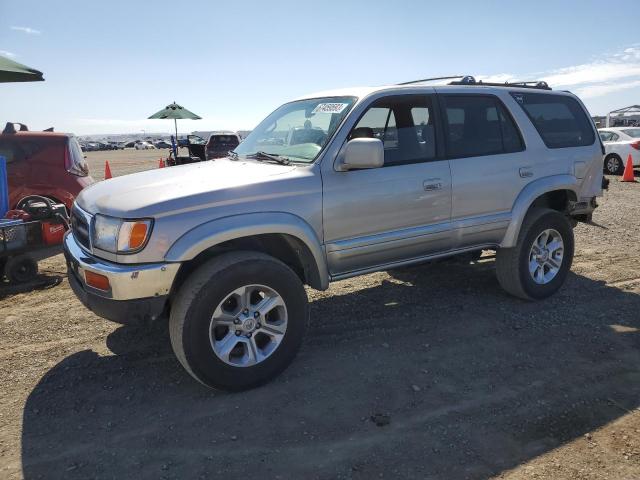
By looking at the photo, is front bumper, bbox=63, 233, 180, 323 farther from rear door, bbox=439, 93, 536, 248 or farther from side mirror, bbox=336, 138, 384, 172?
rear door, bbox=439, 93, 536, 248

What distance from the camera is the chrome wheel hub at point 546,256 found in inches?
188

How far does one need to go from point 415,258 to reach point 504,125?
1555 mm

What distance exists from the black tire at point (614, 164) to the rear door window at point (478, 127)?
12.4 meters

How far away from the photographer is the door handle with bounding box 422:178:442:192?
12.8 ft

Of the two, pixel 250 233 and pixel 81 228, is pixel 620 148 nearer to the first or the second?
pixel 250 233

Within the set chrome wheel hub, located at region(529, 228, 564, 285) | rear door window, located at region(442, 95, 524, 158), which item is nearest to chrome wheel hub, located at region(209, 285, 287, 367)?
rear door window, located at region(442, 95, 524, 158)

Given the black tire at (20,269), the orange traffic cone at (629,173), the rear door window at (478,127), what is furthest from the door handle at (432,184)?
the orange traffic cone at (629,173)

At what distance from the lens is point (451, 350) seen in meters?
3.85

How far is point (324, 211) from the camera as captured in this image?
3.48m

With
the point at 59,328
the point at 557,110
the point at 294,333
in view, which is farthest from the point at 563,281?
the point at 59,328

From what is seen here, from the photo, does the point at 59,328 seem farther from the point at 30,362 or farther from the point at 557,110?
the point at 557,110

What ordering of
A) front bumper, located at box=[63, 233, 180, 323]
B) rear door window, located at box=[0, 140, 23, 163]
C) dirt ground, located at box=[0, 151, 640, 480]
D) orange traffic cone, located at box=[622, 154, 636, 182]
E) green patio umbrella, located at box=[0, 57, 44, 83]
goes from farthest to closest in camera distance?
orange traffic cone, located at box=[622, 154, 636, 182] < rear door window, located at box=[0, 140, 23, 163] < green patio umbrella, located at box=[0, 57, 44, 83] < front bumper, located at box=[63, 233, 180, 323] < dirt ground, located at box=[0, 151, 640, 480]

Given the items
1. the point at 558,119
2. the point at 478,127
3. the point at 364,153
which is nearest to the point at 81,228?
the point at 364,153

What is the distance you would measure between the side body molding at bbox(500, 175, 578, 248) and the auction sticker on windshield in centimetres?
182
